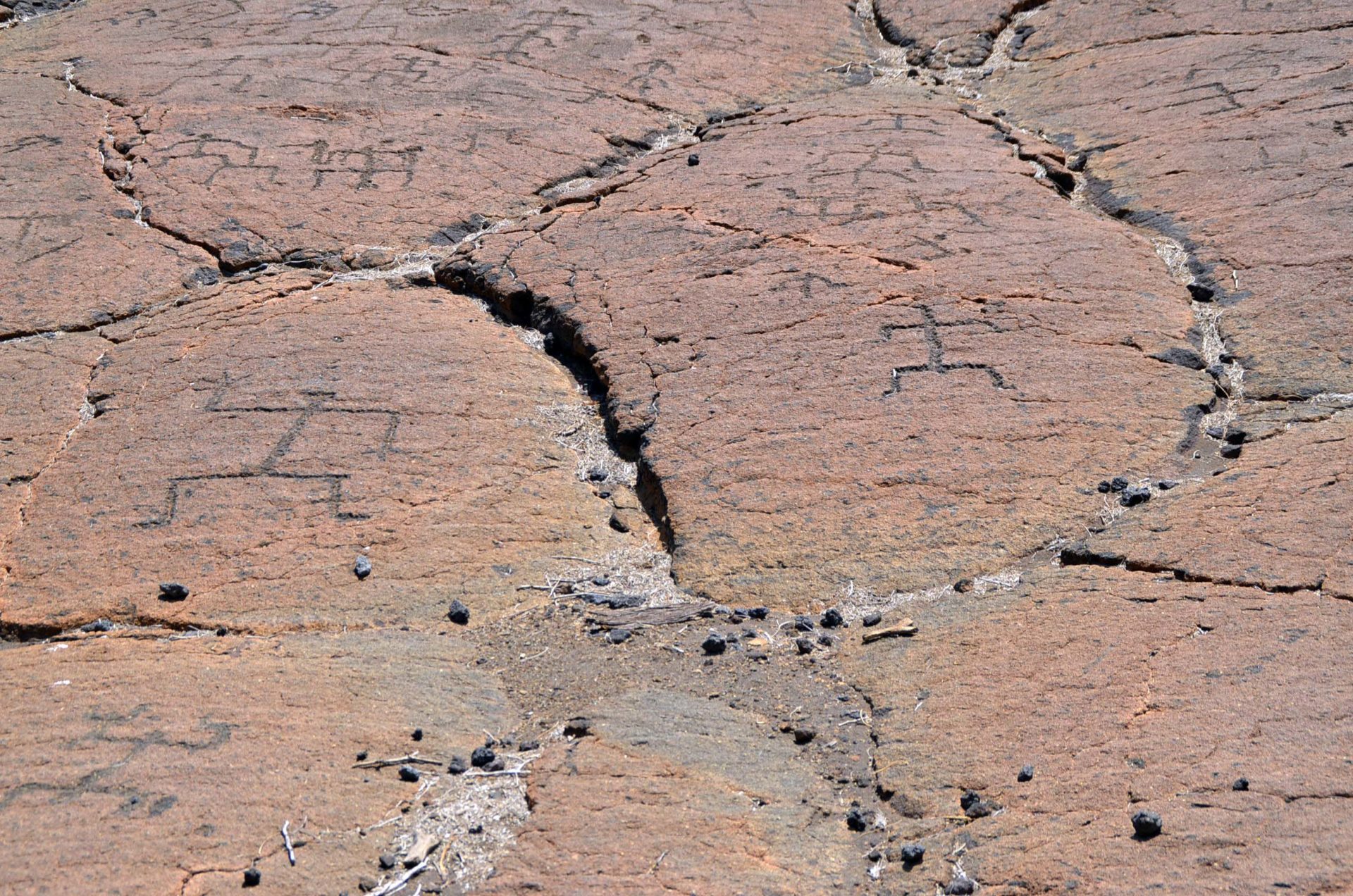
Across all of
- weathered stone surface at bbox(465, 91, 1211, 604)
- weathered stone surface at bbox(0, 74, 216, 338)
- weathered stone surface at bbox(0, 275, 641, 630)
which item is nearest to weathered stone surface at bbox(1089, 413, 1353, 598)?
weathered stone surface at bbox(465, 91, 1211, 604)

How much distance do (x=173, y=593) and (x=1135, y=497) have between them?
70.6 inches

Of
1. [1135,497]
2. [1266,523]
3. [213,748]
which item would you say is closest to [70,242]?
[213,748]

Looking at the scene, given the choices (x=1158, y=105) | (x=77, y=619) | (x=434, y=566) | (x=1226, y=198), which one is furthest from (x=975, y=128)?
(x=77, y=619)

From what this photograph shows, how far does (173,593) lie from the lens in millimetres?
2307

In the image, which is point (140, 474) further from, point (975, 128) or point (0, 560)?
point (975, 128)

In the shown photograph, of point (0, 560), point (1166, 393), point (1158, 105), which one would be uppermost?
point (1158, 105)

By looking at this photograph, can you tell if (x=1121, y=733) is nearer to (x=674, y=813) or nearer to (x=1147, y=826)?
(x=1147, y=826)

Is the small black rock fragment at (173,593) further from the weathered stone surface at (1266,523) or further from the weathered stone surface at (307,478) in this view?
the weathered stone surface at (1266,523)

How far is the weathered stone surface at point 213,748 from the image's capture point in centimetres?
165

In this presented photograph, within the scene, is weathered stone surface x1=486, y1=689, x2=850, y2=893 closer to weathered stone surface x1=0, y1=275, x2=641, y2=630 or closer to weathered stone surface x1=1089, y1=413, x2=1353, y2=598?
weathered stone surface x1=0, y1=275, x2=641, y2=630

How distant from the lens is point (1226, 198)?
11.2 feet

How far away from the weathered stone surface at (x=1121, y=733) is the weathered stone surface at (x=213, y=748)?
68 cm

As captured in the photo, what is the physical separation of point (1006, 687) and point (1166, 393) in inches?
40.4

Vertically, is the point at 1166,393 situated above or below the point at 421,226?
above
